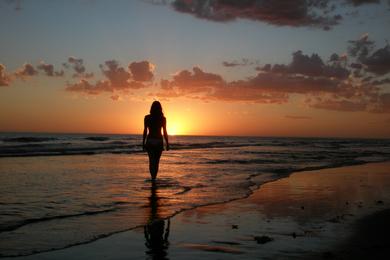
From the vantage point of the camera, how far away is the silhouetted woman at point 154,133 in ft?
42.1

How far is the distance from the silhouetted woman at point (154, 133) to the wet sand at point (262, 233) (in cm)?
250

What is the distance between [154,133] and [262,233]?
6.89 m

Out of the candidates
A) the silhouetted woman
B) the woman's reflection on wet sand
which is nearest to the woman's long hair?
the silhouetted woman

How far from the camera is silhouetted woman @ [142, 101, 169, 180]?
12.8m

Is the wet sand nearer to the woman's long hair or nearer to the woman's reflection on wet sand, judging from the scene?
the woman's reflection on wet sand

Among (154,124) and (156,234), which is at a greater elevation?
(154,124)

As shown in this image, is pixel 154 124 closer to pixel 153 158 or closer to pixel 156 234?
pixel 153 158

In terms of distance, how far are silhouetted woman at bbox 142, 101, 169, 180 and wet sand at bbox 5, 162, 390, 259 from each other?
2.50m

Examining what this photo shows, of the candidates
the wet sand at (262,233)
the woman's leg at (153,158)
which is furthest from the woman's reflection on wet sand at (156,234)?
the woman's leg at (153,158)

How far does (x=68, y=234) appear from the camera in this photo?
6.31m

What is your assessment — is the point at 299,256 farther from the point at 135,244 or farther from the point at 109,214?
the point at 109,214

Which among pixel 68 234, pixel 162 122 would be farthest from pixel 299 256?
pixel 162 122

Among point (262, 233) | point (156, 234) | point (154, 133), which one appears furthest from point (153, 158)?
point (262, 233)

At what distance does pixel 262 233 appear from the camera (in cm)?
659
